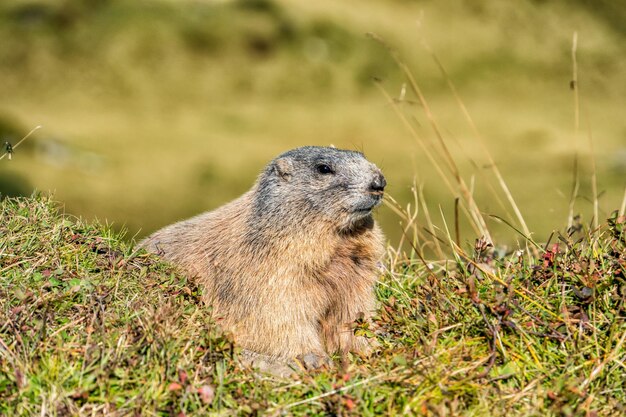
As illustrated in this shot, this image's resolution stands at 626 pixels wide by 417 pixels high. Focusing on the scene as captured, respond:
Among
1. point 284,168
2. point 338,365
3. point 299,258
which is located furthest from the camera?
point 284,168

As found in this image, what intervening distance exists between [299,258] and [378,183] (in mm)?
721

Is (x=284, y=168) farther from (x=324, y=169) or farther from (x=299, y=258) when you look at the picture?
(x=299, y=258)

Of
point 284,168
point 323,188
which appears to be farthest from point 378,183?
point 284,168

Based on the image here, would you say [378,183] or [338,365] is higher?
[378,183]

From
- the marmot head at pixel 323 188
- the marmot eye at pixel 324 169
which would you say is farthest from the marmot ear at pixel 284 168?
the marmot eye at pixel 324 169

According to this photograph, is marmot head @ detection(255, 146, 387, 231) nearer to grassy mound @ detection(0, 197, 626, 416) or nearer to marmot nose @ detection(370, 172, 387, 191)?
marmot nose @ detection(370, 172, 387, 191)

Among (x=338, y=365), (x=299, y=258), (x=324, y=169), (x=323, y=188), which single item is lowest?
(x=338, y=365)

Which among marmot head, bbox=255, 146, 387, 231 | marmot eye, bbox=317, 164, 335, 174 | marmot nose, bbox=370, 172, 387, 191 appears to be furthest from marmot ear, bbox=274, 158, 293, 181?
marmot nose, bbox=370, 172, 387, 191

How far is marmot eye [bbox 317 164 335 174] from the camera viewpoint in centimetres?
558

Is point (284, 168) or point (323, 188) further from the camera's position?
point (284, 168)

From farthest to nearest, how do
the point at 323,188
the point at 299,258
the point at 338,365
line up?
1. the point at 323,188
2. the point at 299,258
3. the point at 338,365

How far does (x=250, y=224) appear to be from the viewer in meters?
5.58

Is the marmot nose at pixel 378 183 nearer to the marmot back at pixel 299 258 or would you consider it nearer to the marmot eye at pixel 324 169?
the marmot back at pixel 299 258

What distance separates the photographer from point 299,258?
17.6ft
